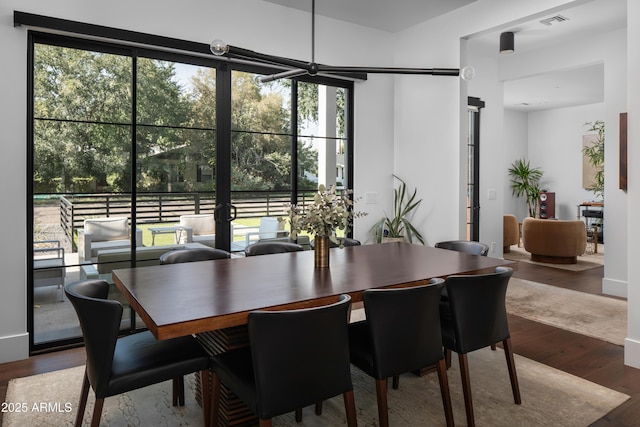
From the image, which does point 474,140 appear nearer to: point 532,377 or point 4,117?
point 532,377

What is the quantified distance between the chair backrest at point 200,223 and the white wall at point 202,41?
126 cm

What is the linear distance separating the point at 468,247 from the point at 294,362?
2.36 meters

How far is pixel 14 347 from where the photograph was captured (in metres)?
3.31

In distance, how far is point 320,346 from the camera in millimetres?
1848

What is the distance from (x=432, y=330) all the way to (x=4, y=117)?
3274mm

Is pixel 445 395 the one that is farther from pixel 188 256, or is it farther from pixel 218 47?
pixel 218 47

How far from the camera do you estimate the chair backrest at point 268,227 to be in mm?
4590

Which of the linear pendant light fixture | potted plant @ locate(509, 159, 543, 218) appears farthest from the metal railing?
potted plant @ locate(509, 159, 543, 218)

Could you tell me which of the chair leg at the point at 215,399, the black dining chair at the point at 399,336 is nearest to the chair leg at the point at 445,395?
the black dining chair at the point at 399,336

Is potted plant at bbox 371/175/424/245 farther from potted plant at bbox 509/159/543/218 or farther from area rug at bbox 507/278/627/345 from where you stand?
potted plant at bbox 509/159/543/218

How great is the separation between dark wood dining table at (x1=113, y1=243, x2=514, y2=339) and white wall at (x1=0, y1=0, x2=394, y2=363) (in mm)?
1350

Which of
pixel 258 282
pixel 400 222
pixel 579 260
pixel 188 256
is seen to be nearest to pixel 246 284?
pixel 258 282

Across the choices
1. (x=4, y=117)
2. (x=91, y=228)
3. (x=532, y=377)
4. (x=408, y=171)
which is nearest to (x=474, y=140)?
(x=408, y=171)

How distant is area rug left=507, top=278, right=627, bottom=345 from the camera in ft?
13.0
